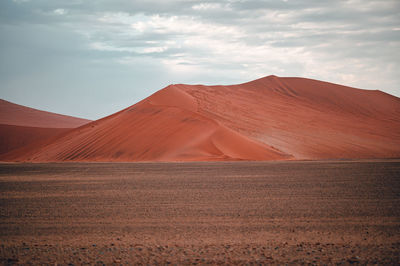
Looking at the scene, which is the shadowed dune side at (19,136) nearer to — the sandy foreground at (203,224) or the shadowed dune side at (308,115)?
the shadowed dune side at (308,115)

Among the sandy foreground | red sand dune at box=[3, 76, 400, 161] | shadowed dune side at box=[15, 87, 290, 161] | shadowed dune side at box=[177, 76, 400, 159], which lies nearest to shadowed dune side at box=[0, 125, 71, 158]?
red sand dune at box=[3, 76, 400, 161]

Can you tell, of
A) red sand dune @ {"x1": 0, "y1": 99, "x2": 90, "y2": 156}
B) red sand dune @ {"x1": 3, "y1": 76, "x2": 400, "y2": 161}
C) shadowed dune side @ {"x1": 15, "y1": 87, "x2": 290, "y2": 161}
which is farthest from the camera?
red sand dune @ {"x1": 0, "y1": 99, "x2": 90, "y2": 156}

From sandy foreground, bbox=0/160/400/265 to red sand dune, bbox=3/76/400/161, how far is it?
17.3 m

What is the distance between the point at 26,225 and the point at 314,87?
58.6 metres

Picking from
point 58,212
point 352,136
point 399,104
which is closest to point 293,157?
point 352,136

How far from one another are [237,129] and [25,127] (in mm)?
46011

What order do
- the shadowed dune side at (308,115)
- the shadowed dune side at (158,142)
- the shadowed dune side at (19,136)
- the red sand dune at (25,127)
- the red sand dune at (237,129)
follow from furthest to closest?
the shadowed dune side at (19,136)
the red sand dune at (25,127)
the shadowed dune side at (308,115)
the red sand dune at (237,129)
the shadowed dune side at (158,142)

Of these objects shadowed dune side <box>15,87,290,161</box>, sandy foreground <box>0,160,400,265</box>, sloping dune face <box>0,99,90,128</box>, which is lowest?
sandy foreground <box>0,160,400,265</box>

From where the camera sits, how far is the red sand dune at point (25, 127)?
61812 mm

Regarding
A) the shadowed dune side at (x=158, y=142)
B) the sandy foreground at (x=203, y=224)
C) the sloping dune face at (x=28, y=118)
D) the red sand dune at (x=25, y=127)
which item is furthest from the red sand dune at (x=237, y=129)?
the sloping dune face at (x=28, y=118)

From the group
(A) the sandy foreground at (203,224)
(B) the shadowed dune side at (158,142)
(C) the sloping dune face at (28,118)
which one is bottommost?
(A) the sandy foreground at (203,224)

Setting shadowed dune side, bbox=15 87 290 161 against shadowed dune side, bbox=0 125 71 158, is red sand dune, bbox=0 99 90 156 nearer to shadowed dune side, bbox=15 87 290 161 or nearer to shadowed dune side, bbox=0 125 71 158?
shadowed dune side, bbox=0 125 71 158

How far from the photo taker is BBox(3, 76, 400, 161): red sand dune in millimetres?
33500

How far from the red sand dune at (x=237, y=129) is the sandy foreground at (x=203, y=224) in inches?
682
